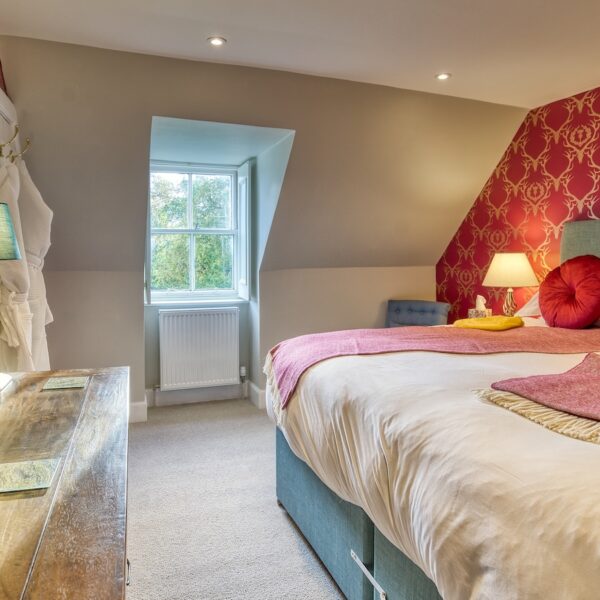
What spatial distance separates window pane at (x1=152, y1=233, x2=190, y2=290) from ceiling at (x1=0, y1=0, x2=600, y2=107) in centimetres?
187

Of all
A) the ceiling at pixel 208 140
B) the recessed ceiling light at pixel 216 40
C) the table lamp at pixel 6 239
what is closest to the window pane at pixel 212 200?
the ceiling at pixel 208 140

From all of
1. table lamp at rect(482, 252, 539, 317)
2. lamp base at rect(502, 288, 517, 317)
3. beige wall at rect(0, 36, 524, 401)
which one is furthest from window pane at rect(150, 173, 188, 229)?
lamp base at rect(502, 288, 517, 317)

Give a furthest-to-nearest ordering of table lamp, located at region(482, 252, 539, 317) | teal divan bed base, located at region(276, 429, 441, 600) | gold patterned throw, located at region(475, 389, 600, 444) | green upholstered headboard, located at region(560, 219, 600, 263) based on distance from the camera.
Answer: table lamp, located at region(482, 252, 539, 317) → green upholstered headboard, located at region(560, 219, 600, 263) → teal divan bed base, located at region(276, 429, 441, 600) → gold patterned throw, located at region(475, 389, 600, 444)

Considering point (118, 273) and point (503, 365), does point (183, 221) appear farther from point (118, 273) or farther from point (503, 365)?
point (503, 365)

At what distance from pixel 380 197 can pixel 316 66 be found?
1.33 meters

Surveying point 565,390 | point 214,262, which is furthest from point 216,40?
point 214,262

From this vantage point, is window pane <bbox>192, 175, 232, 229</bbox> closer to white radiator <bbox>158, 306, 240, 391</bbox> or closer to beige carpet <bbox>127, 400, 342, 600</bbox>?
white radiator <bbox>158, 306, 240, 391</bbox>

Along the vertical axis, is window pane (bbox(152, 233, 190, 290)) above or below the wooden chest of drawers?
above

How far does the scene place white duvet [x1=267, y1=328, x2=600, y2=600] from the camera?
0.90 m

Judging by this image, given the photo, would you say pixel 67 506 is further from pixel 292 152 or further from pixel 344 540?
pixel 292 152

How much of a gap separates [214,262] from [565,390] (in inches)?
135

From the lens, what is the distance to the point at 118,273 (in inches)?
145

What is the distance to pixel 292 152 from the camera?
3389 mm

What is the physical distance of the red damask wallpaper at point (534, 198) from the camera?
3.35 metres
